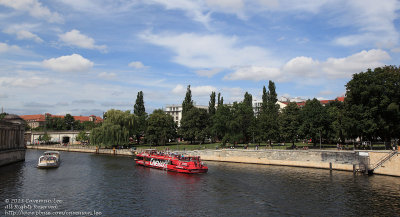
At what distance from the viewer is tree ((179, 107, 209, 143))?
117500mm

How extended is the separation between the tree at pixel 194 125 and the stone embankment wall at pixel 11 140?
2185 inches

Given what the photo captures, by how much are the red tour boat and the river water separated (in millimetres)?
3067

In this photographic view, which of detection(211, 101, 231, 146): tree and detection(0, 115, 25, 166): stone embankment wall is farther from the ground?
detection(211, 101, 231, 146): tree

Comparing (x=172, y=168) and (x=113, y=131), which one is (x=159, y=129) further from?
(x=172, y=168)

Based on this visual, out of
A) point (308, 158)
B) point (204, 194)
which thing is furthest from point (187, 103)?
point (204, 194)

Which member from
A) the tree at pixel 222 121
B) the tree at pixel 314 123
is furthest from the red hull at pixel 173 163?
the tree at pixel 314 123

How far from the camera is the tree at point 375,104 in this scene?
59812 millimetres

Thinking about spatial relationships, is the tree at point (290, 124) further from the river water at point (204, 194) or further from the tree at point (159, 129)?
the tree at point (159, 129)

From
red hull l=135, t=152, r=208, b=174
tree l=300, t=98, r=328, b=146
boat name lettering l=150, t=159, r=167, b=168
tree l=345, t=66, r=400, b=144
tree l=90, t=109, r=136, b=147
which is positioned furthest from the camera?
tree l=90, t=109, r=136, b=147

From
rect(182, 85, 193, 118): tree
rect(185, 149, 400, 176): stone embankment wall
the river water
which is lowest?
the river water

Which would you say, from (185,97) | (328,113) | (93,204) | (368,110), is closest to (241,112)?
(328,113)

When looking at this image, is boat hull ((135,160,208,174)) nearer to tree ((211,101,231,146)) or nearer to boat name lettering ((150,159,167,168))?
boat name lettering ((150,159,167,168))

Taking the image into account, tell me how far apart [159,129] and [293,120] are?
55.4m

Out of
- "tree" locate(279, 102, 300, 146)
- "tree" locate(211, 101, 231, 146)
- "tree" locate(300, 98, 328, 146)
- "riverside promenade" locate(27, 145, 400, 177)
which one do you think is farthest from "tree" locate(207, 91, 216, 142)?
"tree" locate(300, 98, 328, 146)
